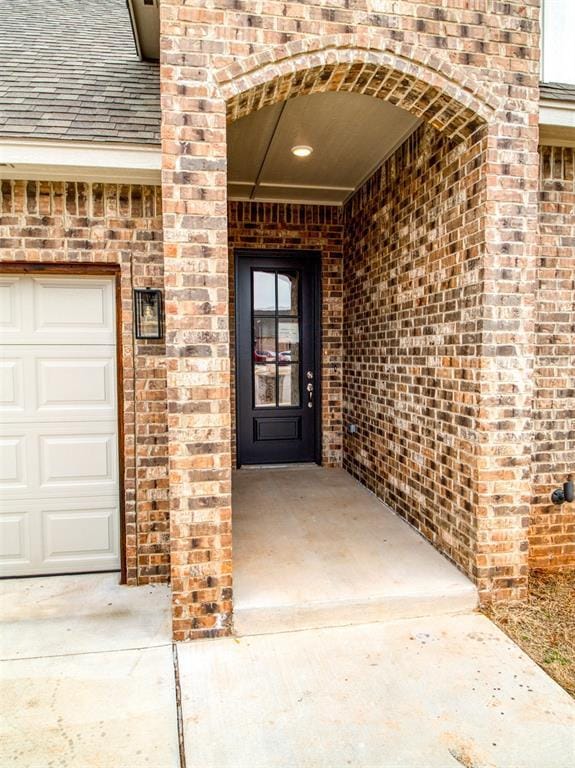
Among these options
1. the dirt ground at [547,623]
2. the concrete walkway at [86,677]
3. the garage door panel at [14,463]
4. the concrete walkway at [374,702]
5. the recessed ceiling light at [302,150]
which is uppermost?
the recessed ceiling light at [302,150]

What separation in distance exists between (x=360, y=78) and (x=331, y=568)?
9.38 feet

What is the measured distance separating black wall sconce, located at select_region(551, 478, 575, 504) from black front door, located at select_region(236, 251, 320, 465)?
2.54 m

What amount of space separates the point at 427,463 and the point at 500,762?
184 cm

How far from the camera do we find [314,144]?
3740mm

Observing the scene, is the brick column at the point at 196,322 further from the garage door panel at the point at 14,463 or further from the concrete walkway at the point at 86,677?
the garage door panel at the point at 14,463

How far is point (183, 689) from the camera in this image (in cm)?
219

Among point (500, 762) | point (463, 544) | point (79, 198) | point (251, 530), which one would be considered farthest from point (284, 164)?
point (500, 762)

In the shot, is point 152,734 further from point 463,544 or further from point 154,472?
point 463,544

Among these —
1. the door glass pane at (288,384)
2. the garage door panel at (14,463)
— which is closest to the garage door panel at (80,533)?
the garage door panel at (14,463)

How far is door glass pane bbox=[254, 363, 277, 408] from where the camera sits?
524 centimetres

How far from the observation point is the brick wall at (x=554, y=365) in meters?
3.27

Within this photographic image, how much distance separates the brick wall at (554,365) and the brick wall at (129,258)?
8.34 feet

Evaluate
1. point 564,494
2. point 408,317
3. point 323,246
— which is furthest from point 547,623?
point 323,246

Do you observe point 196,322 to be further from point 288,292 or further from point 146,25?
point 288,292
